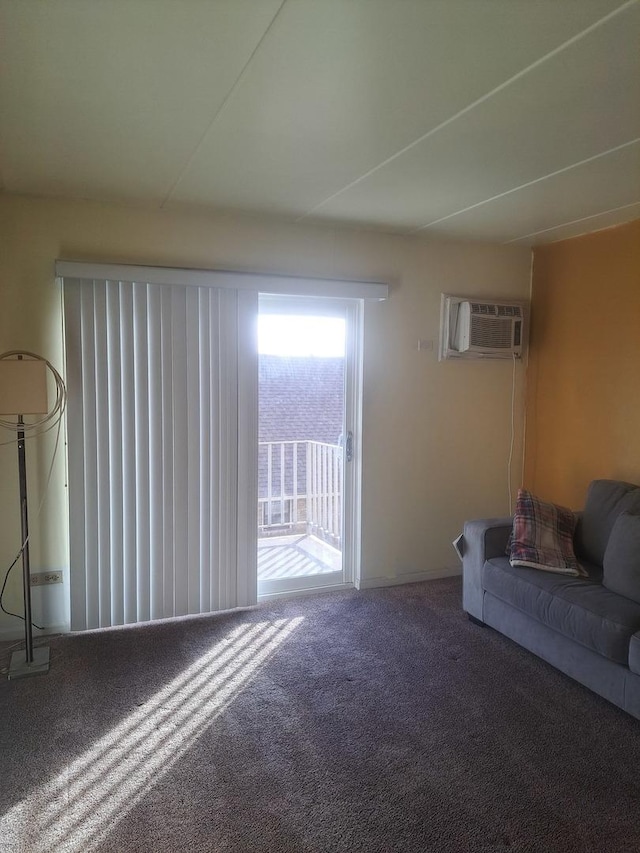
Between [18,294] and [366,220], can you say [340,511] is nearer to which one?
[366,220]

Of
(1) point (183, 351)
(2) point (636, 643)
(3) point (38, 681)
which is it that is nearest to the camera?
(2) point (636, 643)

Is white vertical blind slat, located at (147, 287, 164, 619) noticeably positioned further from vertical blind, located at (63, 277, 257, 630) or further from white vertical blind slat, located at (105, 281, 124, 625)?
white vertical blind slat, located at (105, 281, 124, 625)

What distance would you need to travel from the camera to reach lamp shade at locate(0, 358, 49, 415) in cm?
270

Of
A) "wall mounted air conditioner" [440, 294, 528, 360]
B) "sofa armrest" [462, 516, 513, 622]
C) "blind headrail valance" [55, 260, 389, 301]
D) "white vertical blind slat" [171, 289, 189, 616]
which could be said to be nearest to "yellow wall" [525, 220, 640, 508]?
"wall mounted air conditioner" [440, 294, 528, 360]

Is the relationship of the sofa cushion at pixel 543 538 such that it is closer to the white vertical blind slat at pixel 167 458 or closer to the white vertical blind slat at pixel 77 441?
the white vertical blind slat at pixel 167 458

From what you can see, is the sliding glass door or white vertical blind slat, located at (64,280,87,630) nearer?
white vertical blind slat, located at (64,280,87,630)

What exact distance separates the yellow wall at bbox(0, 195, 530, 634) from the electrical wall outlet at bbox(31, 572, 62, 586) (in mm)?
43

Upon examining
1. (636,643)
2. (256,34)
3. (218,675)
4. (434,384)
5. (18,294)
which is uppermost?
(256,34)

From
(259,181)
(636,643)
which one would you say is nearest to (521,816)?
(636,643)

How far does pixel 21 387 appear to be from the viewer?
2.71 m

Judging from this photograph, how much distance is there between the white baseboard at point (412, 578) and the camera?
4.02 meters

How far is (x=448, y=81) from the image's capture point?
1843 millimetres

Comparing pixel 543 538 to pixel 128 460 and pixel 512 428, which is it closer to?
pixel 512 428

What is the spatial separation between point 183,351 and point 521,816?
274cm
